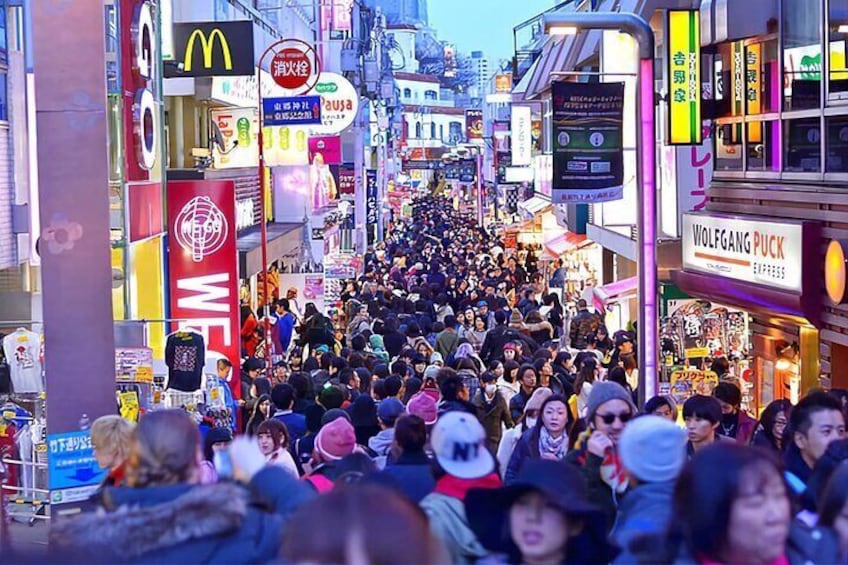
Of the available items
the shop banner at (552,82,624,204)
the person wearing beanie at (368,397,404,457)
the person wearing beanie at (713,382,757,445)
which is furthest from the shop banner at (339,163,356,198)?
the person wearing beanie at (368,397,404,457)

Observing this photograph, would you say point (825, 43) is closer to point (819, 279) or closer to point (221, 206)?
point (819, 279)

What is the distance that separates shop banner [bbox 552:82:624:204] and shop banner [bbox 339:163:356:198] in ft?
118

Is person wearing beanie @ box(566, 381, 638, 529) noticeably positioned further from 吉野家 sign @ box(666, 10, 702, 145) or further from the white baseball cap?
吉野家 sign @ box(666, 10, 702, 145)

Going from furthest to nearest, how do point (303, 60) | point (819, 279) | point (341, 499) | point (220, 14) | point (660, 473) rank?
1. point (220, 14)
2. point (303, 60)
3. point (819, 279)
4. point (660, 473)
5. point (341, 499)

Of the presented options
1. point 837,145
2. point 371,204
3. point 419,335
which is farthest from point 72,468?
point 371,204

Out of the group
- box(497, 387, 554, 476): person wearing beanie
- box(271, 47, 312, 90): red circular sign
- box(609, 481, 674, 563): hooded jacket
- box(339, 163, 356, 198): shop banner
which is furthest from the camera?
box(339, 163, 356, 198): shop banner

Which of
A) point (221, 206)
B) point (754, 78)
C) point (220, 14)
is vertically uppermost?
point (220, 14)

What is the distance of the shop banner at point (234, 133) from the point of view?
27344 millimetres

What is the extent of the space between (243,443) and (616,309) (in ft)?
68.0

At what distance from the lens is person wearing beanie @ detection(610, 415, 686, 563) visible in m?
5.11

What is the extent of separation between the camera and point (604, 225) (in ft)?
89.7

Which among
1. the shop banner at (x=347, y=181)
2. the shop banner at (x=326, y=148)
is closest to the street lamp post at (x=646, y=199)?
the shop banner at (x=326, y=148)

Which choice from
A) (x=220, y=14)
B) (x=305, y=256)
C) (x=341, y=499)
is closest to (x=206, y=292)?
(x=220, y=14)

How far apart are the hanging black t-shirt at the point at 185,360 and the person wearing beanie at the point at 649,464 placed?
895cm
